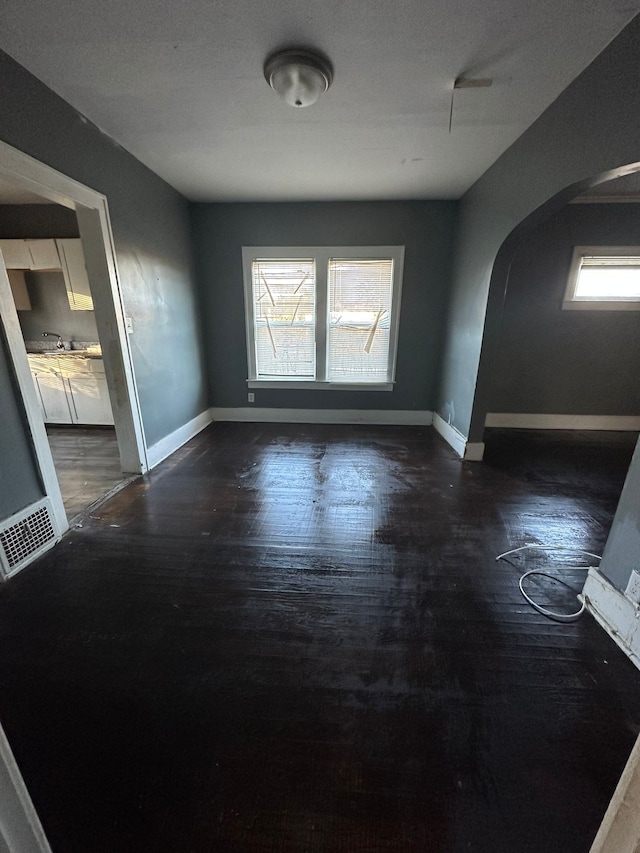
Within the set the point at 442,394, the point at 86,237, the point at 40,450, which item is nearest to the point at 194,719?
the point at 40,450

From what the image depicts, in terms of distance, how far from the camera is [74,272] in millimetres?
3680

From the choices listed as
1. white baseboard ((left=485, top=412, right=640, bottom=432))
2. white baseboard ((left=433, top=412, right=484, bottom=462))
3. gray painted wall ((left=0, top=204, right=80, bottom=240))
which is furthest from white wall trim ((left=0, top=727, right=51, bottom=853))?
white baseboard ((left=485, top=412, right=640, bottom=432))

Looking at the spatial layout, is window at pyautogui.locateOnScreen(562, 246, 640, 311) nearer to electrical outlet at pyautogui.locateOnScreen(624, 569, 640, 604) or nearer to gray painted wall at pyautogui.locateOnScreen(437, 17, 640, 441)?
gray painted wall at pyautogui.locateOnScreen(437, 17, 640, 441)

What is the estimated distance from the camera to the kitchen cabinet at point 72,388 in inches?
148

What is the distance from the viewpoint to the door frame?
1816 millimetres

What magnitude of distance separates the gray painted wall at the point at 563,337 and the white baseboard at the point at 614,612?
10.0 ft

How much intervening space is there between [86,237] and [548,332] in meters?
4.84

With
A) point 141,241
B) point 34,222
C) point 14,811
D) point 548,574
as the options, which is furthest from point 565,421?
point 34,222

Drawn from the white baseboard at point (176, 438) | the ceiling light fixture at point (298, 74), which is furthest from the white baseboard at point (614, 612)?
the white baseboard at point (176, 438)

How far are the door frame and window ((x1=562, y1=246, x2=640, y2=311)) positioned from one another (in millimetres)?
4764

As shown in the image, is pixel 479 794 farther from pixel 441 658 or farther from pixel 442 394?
pixel 442 394

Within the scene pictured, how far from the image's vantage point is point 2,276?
1.75m

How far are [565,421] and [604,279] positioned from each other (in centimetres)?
172

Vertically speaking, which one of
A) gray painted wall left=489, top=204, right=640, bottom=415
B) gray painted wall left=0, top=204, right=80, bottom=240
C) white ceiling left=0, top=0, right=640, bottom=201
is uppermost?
white ceiling left=0, top=0, right=640, bottom=201
